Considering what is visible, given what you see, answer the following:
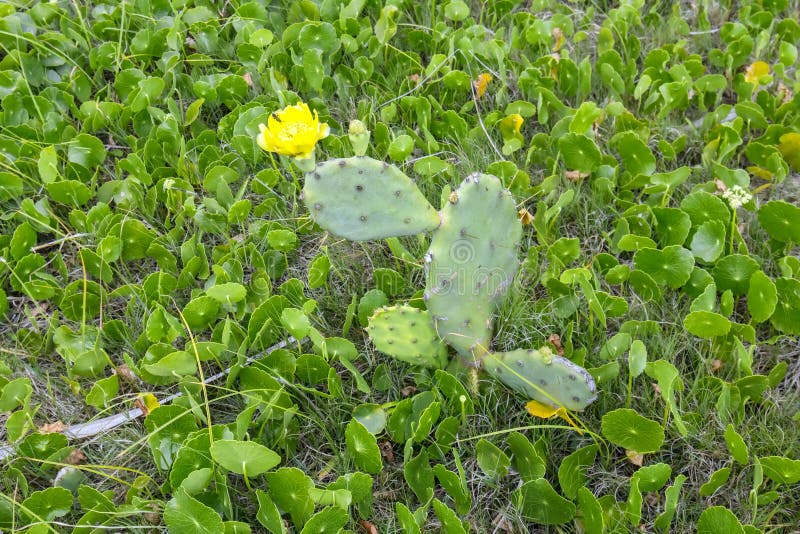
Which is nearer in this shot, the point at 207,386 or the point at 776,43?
the point at 207,386

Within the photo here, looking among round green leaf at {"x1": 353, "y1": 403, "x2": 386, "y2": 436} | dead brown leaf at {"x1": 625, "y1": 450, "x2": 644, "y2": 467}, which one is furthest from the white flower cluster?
round green leaf at {"x1": 353, "y1": 403, "x2": 386, "y2": 436}

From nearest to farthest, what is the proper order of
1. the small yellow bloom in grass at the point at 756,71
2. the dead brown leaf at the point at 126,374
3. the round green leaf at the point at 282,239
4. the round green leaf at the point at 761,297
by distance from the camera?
1. the round green leaf at the point at 761,297
2. the dead brown leaf at the point at 126,374
3. the round green leaf at the point at 282,239
4. the small yellow bloom in grass at the point at 756,71

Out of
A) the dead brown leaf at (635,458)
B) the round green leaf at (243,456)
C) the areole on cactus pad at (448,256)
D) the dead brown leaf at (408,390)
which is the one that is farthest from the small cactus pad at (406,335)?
the dead brown leaf at (635,458)

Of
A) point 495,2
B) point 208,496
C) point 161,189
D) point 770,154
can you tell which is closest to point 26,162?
point 161,189

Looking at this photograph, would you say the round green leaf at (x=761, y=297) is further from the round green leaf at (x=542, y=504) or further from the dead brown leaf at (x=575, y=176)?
the round green leaf at (x=542, y=504)

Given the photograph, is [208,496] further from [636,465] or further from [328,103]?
[328,103]

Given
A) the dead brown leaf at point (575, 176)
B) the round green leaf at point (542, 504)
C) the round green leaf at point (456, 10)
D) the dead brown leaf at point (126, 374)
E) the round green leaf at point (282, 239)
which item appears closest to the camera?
the round green leaf at point (542, 504)

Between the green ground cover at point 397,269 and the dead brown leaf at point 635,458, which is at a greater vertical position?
the green ground cover at point 397,269
